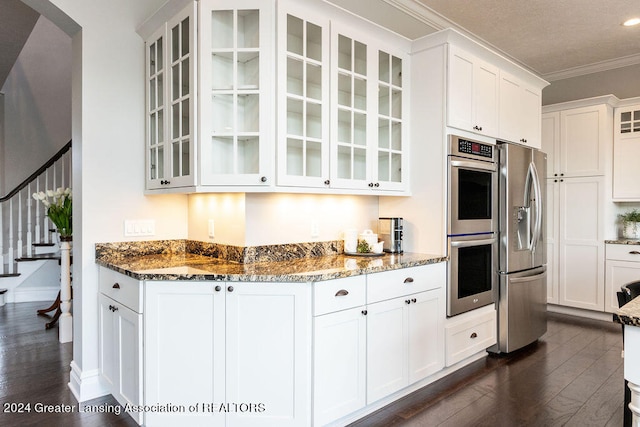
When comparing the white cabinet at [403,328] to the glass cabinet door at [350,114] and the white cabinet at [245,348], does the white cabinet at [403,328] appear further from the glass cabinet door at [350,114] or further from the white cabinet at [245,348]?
the glass cabinet door at [350,114]

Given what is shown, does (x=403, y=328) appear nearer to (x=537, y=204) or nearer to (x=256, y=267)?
(x=256, y=267)

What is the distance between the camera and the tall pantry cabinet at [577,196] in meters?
4.40

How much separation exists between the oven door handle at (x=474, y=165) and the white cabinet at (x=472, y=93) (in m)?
0.25

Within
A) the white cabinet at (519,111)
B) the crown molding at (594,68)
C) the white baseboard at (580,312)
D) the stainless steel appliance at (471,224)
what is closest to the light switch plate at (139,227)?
the stainless steel appliance at (471,224)

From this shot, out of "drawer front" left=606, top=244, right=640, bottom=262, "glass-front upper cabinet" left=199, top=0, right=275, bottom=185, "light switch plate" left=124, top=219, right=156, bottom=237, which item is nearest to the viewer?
"glass-front upper cabinet" left=199, top=0, right=275, bottom=185

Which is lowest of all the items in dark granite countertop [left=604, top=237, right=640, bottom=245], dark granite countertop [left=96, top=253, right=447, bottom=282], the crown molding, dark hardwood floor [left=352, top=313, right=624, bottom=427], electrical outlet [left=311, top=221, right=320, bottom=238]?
dark hardwood floor [left=352, top=313, right=624, bottom=427]

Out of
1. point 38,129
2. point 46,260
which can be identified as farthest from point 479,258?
point 38,129

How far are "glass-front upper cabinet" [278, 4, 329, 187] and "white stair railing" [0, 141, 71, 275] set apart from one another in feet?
13.7

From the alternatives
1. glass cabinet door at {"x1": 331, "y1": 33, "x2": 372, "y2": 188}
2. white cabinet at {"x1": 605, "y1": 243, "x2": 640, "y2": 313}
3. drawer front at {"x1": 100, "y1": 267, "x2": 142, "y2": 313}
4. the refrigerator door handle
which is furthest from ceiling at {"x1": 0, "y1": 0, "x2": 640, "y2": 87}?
drawer front at {"x1": 100, "y1": 267, "x2": 142, "y2": 313}

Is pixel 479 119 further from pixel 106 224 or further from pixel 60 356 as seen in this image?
pixel 60 356

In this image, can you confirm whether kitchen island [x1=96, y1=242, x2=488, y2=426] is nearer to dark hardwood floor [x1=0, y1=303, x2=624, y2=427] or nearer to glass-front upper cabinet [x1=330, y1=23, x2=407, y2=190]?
dark hardwood floor [x1=0, y1=303, x2=624, y2=427]

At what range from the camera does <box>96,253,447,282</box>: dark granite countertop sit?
1.98 metres

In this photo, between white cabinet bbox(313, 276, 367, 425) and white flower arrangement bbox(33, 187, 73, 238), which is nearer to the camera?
white cabinet bbox(313, 276, 367, 425)

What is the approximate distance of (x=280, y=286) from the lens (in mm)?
1985
